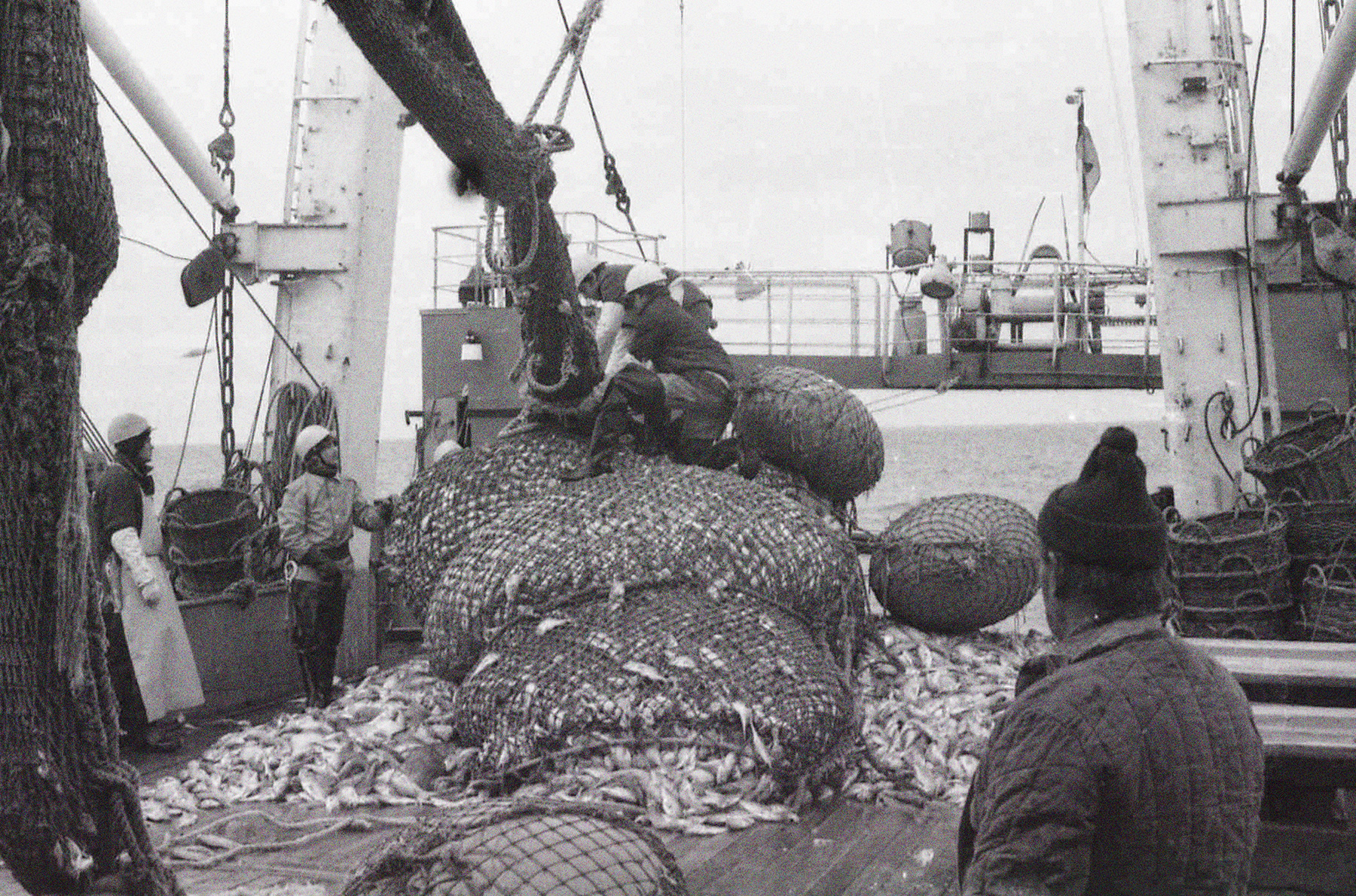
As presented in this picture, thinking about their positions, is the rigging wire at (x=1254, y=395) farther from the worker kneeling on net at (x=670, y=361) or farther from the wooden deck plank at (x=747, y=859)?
the wooden deck plank at (x=747, y=859)

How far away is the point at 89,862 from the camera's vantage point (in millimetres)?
3959

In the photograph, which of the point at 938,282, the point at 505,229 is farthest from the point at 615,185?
the point at 938,282

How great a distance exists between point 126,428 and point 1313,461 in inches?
297

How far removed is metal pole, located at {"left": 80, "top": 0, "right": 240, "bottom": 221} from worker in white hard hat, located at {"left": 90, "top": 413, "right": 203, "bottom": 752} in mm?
2607

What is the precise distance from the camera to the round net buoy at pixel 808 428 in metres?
9.64

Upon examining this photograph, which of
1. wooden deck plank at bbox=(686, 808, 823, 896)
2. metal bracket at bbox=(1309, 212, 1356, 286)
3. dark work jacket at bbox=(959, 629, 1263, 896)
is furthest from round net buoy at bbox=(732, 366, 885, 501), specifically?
dark work jacket at bbox=(959, 629, 1263, 896)

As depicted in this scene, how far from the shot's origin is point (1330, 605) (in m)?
8.66

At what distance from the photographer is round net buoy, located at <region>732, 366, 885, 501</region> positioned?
31.6 ft

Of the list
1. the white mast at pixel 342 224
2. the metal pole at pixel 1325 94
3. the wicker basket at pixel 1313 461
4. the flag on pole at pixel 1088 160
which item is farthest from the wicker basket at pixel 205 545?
the flag on pole at pixel 1088 160

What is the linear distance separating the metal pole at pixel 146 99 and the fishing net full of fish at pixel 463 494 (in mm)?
3593

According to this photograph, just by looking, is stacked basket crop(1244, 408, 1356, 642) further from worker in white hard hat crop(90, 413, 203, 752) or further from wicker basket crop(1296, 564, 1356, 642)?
worker in white hard hat crop(90, 413, 203, 752)

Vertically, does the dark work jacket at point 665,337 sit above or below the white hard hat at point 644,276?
below

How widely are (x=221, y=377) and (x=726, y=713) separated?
7.71 metres

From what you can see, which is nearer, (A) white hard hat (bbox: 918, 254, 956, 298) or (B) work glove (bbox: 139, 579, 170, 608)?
(B) work glove (bbox: 139, 579, 170, 608)
